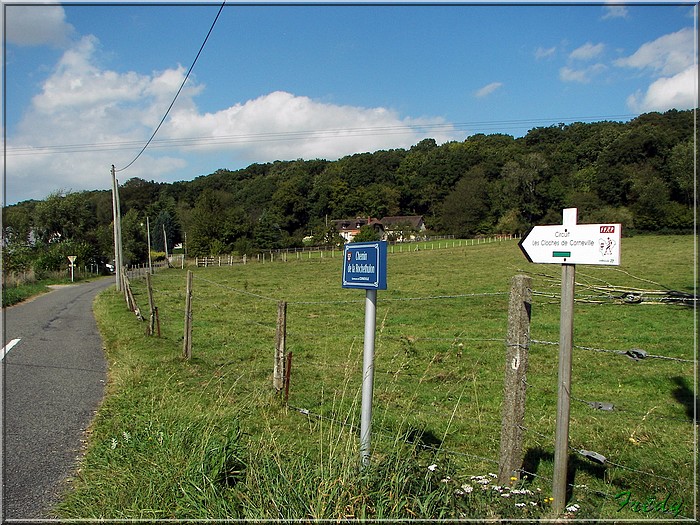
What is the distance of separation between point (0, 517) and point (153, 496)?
1.15 metres

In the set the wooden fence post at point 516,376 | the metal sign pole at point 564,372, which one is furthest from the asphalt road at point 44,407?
the metal sign pole at point 564,372

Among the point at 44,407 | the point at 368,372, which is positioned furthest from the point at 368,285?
the point at 44,407

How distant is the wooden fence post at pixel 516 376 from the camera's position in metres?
3.89

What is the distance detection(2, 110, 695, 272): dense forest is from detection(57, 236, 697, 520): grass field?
35299 mm

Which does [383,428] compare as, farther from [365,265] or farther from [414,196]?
[414,196]

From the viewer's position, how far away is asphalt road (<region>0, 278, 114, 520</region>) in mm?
4121

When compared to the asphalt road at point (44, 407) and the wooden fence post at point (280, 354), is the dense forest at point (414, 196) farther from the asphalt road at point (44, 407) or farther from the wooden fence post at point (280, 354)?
the wooden fence post at point (280, 354)

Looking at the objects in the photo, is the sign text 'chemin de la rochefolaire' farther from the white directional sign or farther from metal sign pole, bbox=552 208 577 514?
metal sign pole, bbox=552 208 577 514

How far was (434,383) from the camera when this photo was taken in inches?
316

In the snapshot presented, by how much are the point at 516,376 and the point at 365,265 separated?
4.40 ft

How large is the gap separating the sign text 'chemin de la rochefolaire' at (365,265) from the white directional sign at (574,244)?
996 mm

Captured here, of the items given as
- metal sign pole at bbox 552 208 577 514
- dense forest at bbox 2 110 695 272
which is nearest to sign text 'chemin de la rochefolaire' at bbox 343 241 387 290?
metal sign pole at bbox 552 208 577 514

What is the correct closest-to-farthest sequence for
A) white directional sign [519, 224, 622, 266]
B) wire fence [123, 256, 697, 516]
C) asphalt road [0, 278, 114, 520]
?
white directional sign [519, 224, 622, 266] < asphalt road [0, 278, 114, 520] < wire fence [123, 256, 697, 516]

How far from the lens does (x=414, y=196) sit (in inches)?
4323
